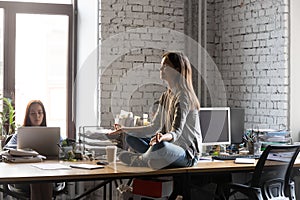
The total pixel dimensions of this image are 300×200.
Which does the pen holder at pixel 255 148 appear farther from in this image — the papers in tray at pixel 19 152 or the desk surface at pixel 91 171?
the papers in tray at pixel 19 152

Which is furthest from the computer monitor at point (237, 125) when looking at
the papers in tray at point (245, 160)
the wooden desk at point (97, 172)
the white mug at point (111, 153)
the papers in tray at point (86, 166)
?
the papers in tray at point (86, 166)

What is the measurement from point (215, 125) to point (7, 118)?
2.13 m

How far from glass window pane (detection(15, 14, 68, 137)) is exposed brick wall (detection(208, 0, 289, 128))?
159 cm

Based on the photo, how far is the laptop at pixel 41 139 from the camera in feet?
15.2

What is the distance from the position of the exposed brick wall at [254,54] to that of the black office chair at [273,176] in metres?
1.09

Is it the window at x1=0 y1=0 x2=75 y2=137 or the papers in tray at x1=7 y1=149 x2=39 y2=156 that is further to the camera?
the window at x1=0 y1=0 x2=75 y2=137

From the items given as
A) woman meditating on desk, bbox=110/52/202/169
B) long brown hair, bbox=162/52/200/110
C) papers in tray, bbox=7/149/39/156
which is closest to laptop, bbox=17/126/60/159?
papers in tray, bbox=7/149/39/156

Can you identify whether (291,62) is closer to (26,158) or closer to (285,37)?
(285,37)

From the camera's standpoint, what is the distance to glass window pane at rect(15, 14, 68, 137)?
20.2ft

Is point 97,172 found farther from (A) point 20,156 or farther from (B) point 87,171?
(A) point 20,156

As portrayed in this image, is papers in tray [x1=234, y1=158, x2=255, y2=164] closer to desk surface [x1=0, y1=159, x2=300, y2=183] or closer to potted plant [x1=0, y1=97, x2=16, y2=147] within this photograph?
desk surface [x1=0, y1=159, x2=300, y2=183]

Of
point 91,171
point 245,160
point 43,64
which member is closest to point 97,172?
point 91,171

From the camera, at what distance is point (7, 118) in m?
6.01

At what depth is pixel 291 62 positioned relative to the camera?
5488 mm
